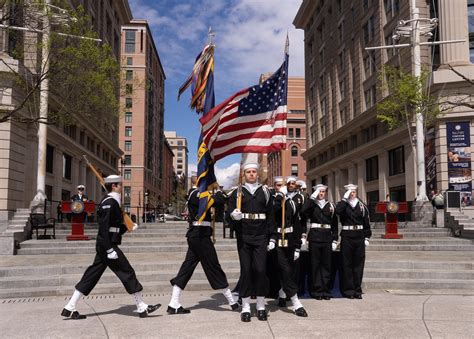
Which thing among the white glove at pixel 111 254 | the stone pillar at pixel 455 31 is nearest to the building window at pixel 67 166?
the stone pillar at pixel 455 31

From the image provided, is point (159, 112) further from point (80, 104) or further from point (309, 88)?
point (80, 104)

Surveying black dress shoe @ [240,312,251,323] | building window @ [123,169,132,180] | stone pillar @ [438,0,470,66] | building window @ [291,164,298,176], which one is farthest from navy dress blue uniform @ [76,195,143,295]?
building window @ [291,164,298,176]

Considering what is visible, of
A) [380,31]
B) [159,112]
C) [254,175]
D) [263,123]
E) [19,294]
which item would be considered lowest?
[19,294]

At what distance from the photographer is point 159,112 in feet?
362

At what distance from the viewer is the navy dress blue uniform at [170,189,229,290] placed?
7.06m

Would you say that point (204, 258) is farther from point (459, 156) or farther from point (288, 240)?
point (459, 156)

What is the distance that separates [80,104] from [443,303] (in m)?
15.0

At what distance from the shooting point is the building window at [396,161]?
34750 mm

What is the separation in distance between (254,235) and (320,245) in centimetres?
203

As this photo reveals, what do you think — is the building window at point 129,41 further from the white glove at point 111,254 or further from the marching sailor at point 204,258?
the white glove at point 111,254

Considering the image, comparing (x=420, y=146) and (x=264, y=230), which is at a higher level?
(x=420, y=146)

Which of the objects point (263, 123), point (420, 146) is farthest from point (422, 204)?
point (263, 123)

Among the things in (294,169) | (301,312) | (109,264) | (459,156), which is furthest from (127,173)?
(301,312)

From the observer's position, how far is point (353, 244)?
836 cm
